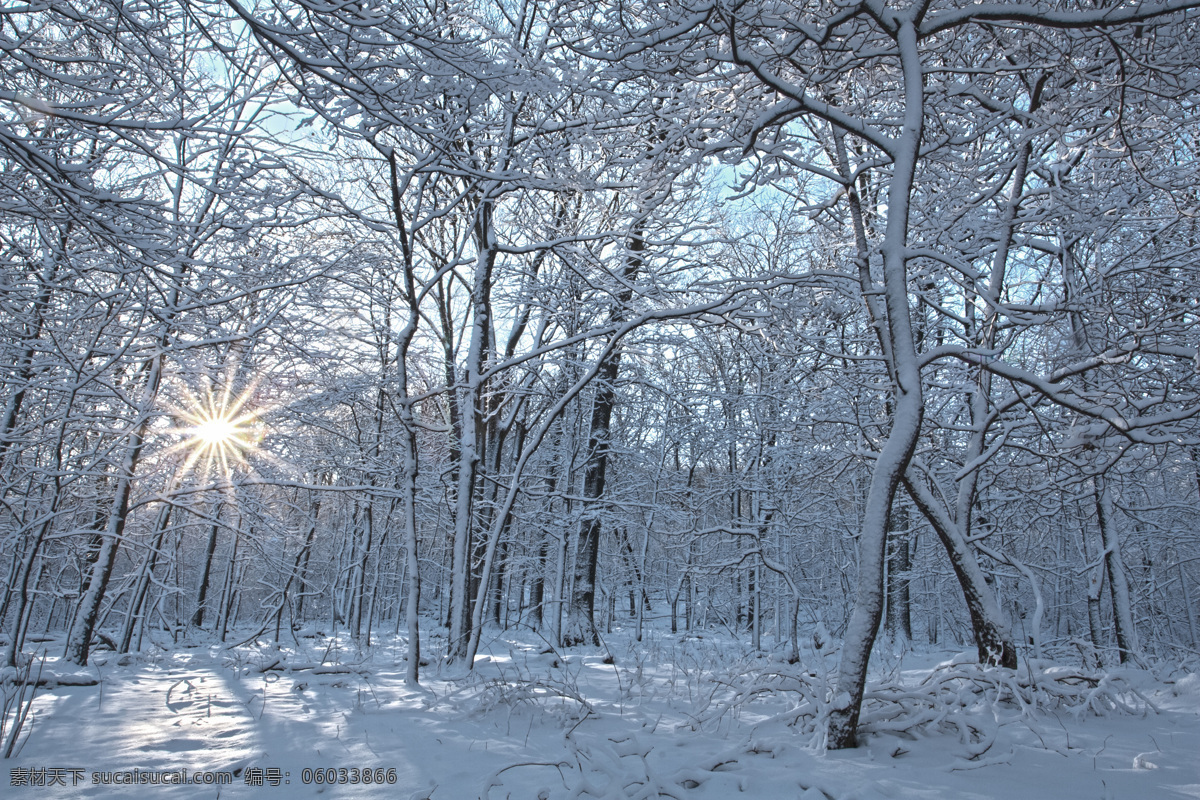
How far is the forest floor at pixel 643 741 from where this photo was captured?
2834 mm

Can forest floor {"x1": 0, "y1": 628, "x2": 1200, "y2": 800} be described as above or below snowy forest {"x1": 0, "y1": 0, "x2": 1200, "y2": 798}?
below

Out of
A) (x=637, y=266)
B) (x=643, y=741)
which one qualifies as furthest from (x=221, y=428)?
(x=643, y=741)

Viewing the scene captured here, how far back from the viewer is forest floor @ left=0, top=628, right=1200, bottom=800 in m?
2.83

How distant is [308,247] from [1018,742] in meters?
8.04

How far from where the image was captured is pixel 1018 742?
3523mm

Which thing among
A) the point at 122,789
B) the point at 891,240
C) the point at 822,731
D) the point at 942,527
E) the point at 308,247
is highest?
the point at 308,247

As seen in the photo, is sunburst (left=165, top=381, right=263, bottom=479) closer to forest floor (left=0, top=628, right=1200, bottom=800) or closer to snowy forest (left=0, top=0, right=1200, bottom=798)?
snowy forest (left=0, top=0, right=1200, bottom=798)

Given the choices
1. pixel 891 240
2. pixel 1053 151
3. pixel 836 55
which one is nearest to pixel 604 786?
pixel 891 240

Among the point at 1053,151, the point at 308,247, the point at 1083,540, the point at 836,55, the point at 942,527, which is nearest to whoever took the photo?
the point at 836,55

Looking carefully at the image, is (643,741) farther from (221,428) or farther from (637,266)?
(221,428)

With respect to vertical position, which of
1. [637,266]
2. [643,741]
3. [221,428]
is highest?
[637,266]

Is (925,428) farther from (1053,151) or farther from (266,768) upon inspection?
(266,768)

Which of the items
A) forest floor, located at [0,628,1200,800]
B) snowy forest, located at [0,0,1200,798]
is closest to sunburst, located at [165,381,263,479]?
snowy forest, located at [0,0,1200,798]

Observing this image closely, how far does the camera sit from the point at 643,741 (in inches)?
141
